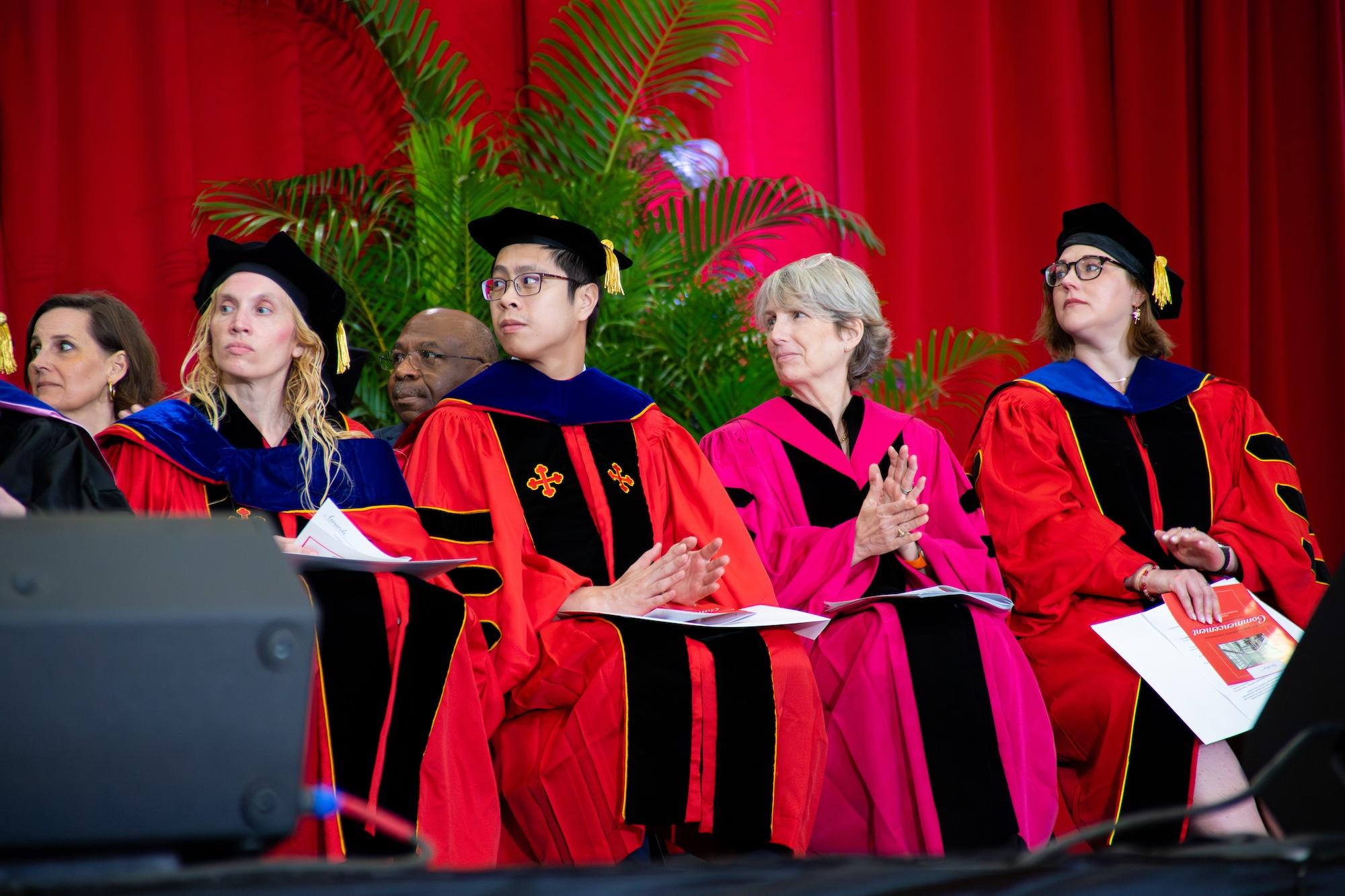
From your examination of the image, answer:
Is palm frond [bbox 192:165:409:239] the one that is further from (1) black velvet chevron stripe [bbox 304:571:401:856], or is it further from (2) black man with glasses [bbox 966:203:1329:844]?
(2) black man with glasses [bbox 966:203:1329:844]

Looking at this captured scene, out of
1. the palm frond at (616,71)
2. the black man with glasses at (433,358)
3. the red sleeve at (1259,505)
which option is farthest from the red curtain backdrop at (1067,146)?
the red sleeve at (1259,505)

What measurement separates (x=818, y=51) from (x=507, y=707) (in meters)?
3.84

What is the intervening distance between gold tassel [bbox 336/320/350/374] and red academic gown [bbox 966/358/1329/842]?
6.10 feet

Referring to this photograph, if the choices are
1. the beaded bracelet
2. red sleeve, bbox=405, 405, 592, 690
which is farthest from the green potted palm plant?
the beaded bracelet

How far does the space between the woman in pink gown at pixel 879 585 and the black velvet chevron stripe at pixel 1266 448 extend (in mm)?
881

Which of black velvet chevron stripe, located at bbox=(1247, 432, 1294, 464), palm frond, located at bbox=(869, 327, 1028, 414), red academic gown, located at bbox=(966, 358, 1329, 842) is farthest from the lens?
palm frond, located at bbox=(869, 327, 1028, 414)

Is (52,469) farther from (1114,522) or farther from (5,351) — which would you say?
(1114,522)

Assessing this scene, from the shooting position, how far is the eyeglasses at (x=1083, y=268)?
398cm

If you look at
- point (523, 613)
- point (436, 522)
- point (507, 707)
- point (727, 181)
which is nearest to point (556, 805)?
point (507, 707)

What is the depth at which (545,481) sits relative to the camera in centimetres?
338

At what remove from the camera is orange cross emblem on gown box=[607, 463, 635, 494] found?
3471mm

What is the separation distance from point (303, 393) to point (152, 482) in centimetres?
46

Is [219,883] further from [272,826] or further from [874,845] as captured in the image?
[874,845]

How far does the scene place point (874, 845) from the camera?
122 inches
